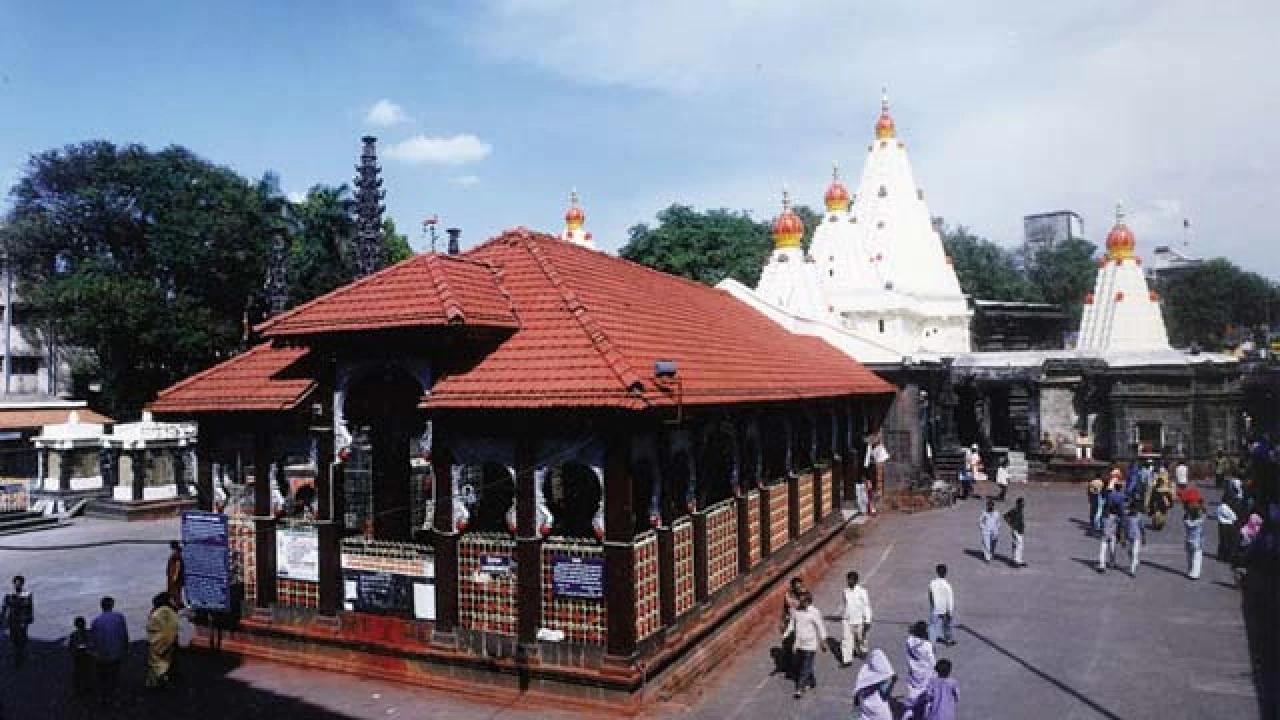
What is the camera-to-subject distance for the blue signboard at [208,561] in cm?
1296

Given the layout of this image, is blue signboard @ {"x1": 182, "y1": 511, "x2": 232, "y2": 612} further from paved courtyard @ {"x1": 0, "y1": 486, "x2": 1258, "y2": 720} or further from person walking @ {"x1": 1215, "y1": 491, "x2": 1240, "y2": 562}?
person walking @ {"x1": 1215, "y1": 491, "x2": 1240, "y2": 562}

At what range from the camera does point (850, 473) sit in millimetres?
23016

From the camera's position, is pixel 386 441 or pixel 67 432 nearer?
pixel 386 441

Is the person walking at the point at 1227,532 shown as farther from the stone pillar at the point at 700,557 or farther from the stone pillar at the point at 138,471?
the stone pillar at the point at 138,471

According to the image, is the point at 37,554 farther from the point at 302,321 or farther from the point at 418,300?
the point at 418,300

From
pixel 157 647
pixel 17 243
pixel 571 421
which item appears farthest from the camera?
pixel 17 243

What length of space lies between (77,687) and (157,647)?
1.30 metres

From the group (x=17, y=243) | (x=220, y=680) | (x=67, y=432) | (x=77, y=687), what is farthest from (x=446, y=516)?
(x=17, y=243)

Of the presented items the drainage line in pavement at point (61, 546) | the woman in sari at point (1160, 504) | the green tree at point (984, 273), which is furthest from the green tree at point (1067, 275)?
the drainage line in pavement at point (61, 546)

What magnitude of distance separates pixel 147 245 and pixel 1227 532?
4289 cm

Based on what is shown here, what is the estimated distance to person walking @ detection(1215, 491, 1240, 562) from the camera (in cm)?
1747

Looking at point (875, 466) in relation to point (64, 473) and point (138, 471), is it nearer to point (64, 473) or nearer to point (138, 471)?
point (138, 471)

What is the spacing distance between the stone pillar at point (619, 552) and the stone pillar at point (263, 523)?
5.79m

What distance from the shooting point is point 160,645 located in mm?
11617
